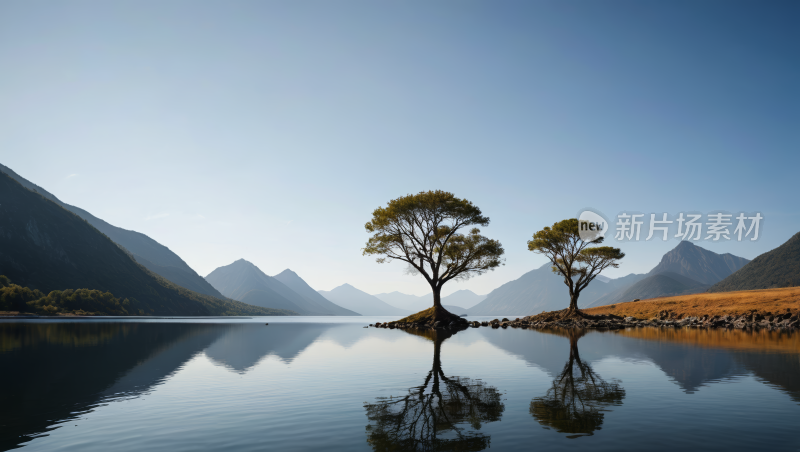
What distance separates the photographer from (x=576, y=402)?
42.4 ft

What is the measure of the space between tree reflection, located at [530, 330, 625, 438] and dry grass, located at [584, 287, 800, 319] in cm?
5721

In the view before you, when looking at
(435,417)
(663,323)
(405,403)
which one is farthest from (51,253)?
(435,417)

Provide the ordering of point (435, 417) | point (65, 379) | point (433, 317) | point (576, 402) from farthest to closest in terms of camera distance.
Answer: point (433, 317) → point (65, 379) → point (576, 402) → point (435, 417)

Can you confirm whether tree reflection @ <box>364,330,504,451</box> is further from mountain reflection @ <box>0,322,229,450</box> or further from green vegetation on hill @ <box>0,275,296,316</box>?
green vegetation on hill @ <box>0,275,296,316</box>

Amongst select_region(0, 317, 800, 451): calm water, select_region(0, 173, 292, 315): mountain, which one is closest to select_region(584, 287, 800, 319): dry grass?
select_region(0, 317, 800, 451): calm water

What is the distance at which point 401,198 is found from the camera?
6116cm

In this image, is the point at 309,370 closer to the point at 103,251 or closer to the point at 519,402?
the point at 519,402

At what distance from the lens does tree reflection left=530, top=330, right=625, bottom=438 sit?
34.3ft

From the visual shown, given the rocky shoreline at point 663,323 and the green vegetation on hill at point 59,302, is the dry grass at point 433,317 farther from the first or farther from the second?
the green vegetation on hill at point 59,302

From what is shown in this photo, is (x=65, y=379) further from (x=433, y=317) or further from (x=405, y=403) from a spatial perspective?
(x=433, y=317)

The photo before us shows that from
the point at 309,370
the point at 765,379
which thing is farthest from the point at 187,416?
the point at 765,379

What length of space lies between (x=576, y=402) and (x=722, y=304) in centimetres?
7174

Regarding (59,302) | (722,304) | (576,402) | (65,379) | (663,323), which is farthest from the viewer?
→ (59,302)

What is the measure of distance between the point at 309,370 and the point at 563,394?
12622 millimetres
